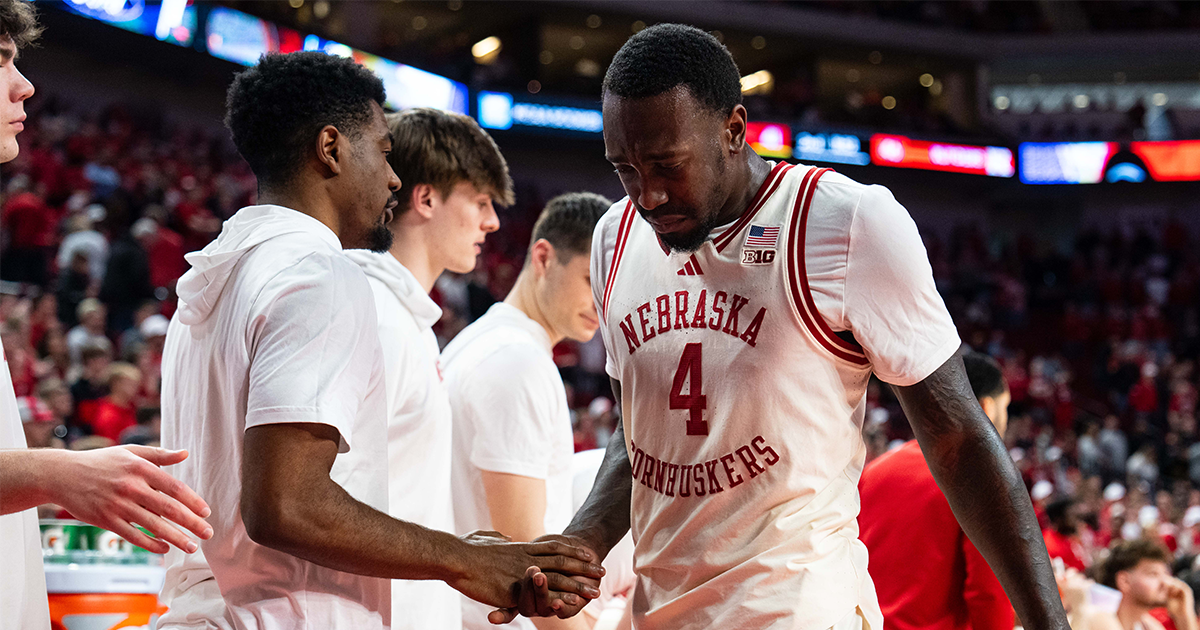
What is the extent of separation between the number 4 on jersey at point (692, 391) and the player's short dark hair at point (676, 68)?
0.50 meters

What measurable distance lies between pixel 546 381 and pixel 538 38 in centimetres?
2046

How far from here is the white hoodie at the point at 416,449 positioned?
101 inches

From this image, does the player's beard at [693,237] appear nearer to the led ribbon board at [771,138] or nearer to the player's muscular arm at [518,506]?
the player's muscular arm at [518,506]

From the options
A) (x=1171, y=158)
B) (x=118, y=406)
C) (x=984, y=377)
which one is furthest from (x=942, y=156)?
(x=984, y=377)

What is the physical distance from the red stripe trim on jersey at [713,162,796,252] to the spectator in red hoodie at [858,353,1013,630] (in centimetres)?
150

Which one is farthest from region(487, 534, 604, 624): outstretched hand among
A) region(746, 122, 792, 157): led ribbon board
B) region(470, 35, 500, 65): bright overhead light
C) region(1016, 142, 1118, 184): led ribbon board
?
region(1016, 142, 1118, 184): led ribbon board

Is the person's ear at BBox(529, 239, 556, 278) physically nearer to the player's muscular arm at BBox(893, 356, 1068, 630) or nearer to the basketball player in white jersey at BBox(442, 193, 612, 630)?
the basketball player in white jersey at BBox(442, 193, 612, 630)

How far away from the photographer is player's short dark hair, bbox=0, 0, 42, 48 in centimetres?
215

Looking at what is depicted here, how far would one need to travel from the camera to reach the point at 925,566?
3322 millimetres

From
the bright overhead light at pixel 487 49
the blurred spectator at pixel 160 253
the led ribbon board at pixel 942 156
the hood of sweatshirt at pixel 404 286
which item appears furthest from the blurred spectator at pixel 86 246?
the led ribbon board at pixel 942 156

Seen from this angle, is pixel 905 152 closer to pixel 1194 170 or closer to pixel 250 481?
pixel 1194 170

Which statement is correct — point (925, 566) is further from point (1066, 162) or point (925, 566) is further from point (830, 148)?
point (1066, 162)

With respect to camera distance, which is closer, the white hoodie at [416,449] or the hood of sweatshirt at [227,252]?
the hood of sweatshirt at [227,252]

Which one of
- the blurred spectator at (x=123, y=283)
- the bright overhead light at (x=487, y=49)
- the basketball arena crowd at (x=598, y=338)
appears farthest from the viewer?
the bright overhead light at (x=487, y=49)
